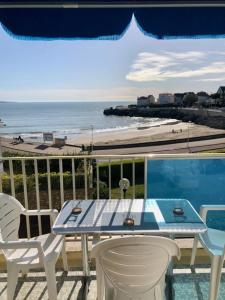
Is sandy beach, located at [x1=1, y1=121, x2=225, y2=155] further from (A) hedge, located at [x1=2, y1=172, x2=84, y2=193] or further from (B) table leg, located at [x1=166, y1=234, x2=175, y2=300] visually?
(B) table leg, located at [x1=166, y1=234, x2=175, y2=300]

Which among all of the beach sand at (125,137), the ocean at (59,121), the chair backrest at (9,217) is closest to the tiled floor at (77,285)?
the chair backrest at (9,217)

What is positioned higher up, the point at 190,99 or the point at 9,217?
the point at 190,99

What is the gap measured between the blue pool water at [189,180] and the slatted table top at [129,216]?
57 cm

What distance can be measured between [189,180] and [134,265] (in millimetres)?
1788

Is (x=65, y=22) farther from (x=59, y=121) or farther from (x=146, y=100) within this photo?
(x=59, y=121)

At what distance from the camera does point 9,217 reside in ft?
9.60

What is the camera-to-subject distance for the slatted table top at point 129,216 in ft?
7.72

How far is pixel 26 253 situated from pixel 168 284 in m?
1.35

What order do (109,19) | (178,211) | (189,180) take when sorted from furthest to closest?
(189,180), (109,19), (178,211)

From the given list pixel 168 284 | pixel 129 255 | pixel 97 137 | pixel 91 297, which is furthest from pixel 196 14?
pixel 97 137

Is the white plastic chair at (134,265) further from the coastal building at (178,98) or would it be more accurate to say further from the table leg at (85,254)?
the coastal building at (178,98)

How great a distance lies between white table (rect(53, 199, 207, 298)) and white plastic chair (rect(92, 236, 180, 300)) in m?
0.34

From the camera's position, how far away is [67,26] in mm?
2912

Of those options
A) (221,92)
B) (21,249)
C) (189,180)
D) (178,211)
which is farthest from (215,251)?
(221,92)
